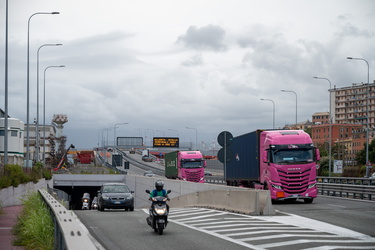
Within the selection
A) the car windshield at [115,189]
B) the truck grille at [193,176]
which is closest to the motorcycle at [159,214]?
the car windshield at [115,189]

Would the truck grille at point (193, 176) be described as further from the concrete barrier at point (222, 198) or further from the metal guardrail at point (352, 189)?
the metal guardrail at point (352, 189)

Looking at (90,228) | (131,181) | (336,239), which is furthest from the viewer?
(131,181)

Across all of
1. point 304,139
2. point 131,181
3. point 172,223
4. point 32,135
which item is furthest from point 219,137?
point 32,135

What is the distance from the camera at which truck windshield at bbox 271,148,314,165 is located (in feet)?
93.7

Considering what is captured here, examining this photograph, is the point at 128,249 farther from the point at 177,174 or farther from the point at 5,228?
the point at 177,174

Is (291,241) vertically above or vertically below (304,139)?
below

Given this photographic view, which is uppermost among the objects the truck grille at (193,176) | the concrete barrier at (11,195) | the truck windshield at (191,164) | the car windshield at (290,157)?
the car windshield at (290,157)

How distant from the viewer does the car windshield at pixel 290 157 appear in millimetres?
28547

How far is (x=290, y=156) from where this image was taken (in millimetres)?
28594

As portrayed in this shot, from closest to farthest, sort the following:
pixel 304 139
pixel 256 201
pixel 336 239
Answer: pixel 336 239
pixel 256 201
pixel 304 139

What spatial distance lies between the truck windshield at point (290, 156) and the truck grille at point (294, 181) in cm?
46

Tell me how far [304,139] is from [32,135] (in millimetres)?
140487

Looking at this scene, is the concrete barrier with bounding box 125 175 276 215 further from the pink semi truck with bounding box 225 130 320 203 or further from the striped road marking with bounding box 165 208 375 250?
the pink semi truck with bounding box 225 130 320 203

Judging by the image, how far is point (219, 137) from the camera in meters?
26.5
